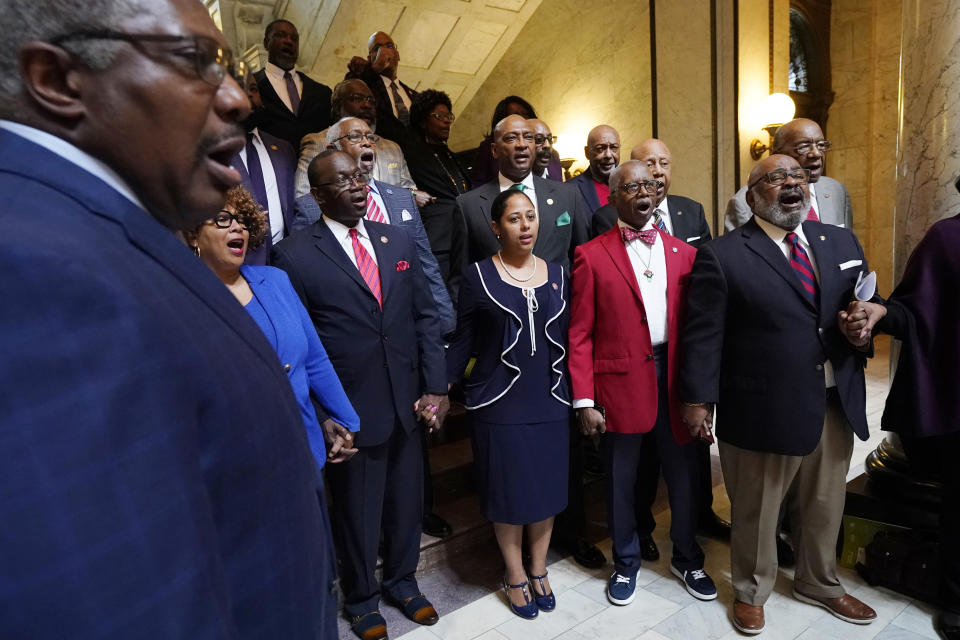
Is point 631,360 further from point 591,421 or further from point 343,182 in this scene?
point 343,182

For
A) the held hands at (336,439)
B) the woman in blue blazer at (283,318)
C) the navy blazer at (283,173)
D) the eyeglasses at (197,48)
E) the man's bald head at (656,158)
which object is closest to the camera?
the eyeglasses at (197,48)

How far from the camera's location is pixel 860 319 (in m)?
2.29

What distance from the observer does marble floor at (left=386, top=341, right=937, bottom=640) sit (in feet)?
8.23

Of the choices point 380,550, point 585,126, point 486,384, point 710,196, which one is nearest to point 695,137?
point 710,196

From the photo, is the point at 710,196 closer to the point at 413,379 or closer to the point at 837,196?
the point at 837,196

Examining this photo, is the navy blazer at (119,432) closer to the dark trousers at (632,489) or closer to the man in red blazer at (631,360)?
the man in red blazer at (631,360)

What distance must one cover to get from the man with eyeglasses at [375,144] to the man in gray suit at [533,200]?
1.43 feet

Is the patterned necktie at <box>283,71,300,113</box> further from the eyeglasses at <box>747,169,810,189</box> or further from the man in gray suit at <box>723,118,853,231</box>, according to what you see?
the eyeglasses at <box>747,169,810,189</box>

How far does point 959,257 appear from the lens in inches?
92.4

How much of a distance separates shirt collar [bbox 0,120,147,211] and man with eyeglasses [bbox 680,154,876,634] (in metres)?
2.26

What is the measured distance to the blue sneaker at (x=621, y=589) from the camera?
2.76 metres

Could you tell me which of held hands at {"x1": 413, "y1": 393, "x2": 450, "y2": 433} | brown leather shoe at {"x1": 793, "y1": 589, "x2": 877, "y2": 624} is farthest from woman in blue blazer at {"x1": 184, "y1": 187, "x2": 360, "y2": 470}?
brown leather shoe at {"x1": 793, "y1": 589, "x2": 877, "y2": 624}

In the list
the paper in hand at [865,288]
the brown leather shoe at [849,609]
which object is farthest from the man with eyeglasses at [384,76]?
the brown leather shoe at [849,609]

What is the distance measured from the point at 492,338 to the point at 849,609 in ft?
6.00
